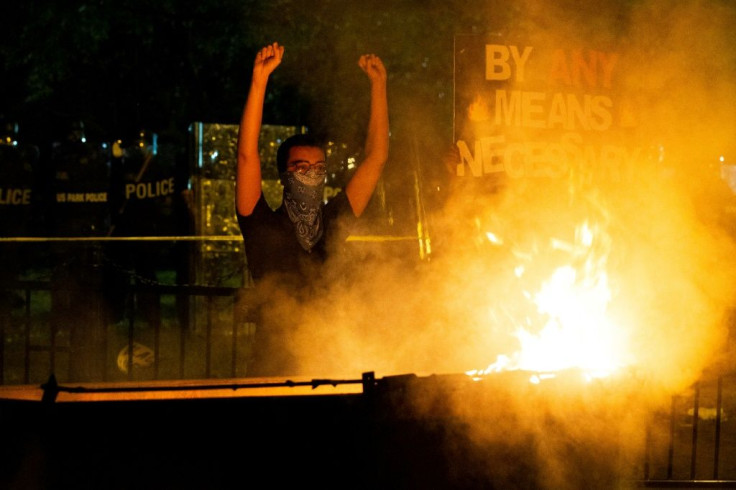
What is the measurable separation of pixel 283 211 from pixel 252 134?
1.29 feet

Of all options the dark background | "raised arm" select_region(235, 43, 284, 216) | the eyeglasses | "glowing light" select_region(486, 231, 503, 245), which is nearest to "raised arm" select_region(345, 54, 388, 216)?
the eyeglasses

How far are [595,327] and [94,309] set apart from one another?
409 cm

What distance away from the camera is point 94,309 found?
700 cm

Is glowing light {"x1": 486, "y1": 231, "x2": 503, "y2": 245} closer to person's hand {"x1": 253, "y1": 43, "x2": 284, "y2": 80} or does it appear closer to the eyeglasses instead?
the eyeglasses

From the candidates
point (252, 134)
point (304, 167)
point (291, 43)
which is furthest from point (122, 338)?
point (252, 134)

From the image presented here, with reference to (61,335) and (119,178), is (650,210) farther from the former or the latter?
(119,178)

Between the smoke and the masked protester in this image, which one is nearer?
the smoke

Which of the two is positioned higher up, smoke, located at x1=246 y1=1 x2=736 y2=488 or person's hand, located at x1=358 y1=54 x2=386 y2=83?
person's hand, located at x1=358 y1=54 x2=386 y2=83

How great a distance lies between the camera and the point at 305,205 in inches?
162

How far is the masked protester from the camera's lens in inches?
155

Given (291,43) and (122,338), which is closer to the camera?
(122,338)

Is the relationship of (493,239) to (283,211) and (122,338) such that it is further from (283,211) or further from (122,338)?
(122,338)

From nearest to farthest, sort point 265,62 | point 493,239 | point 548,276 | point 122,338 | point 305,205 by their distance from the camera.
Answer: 1. point 265,62
2. point 305,205
3. point 548,276
4. point 493,239
5. point 122,338

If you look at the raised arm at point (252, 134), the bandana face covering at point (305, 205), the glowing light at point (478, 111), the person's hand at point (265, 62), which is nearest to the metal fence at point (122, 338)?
the bandana face covering at point (305, 205)
